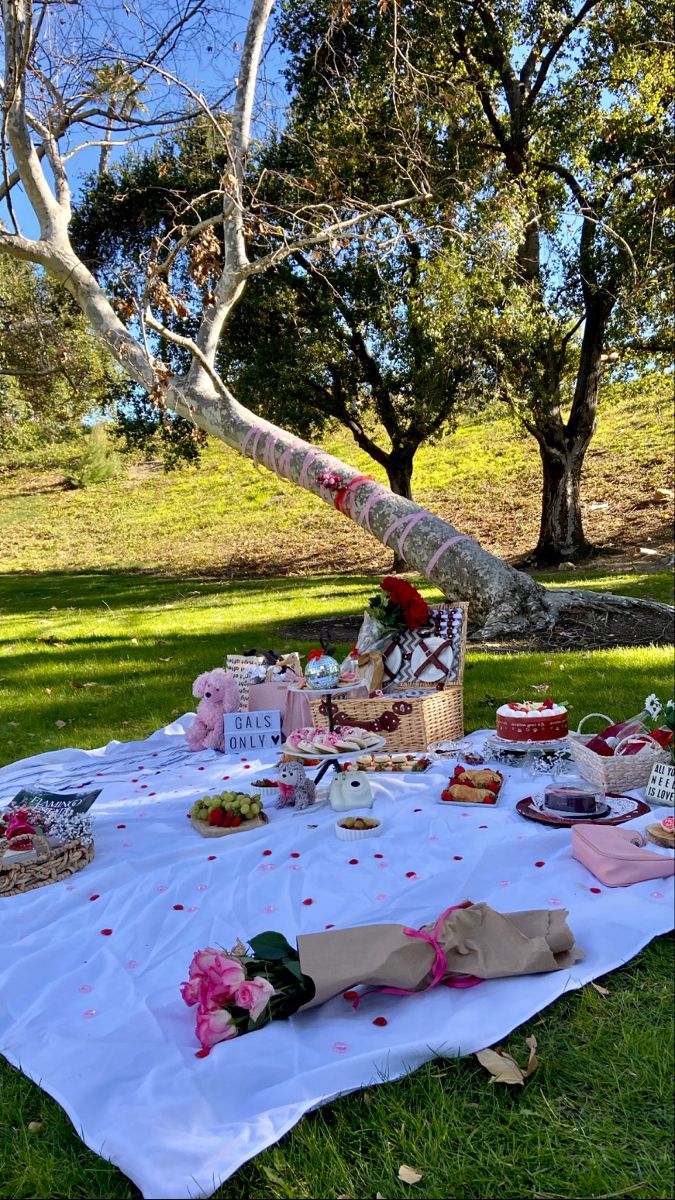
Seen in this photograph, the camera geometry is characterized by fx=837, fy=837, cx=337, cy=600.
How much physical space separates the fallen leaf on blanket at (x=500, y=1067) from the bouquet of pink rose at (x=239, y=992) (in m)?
0.51

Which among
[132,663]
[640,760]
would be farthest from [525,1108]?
[132,663]

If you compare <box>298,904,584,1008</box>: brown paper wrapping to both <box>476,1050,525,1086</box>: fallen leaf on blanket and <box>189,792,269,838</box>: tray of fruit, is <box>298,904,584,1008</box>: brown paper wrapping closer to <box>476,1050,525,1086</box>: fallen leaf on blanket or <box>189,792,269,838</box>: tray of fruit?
<box>476,1050,525,1086</box>: fallen leaf on blanket

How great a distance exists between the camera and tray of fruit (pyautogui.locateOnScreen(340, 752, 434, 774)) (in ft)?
14.8

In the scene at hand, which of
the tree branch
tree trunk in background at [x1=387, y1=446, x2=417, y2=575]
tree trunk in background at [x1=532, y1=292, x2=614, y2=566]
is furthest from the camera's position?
tree trunk in background at [x1=387, y1=446, x2=417, y2=575]

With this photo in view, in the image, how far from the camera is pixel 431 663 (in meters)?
5.27

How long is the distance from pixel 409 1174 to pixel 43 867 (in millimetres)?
2085

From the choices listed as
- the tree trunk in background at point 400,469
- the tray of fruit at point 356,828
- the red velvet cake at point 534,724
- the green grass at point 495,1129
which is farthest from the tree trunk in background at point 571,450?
the green grass at point 495,1129

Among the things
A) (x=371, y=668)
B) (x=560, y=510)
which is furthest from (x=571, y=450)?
(x=371, y=668)

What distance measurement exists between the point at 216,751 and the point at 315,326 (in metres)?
8.86

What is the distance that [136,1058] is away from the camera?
2.24 m

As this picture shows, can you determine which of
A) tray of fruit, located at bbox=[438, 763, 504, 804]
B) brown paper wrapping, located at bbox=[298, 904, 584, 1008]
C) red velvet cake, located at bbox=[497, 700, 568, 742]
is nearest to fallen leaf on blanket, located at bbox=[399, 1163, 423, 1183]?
brown paper wrapping, located at bbox=[298, 904, 584, 1008]

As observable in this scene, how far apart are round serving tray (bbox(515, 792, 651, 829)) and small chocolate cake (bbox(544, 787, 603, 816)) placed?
33 mm

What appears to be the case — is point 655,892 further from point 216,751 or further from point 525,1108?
point 216,751

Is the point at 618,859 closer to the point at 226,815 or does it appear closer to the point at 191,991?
the point at 191,991
